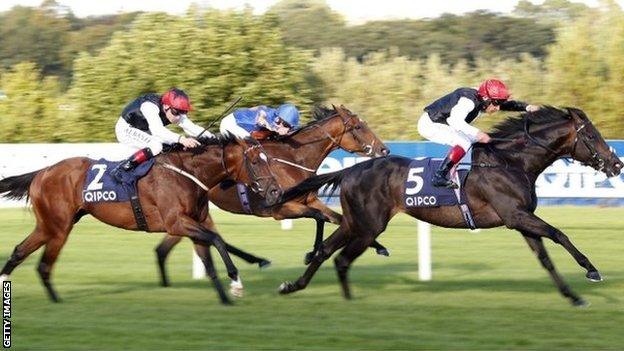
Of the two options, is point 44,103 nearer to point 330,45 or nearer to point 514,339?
point 514,339

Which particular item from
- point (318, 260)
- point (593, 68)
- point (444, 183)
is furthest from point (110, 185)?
point (593, 68)

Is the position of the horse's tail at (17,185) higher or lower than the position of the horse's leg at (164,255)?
higher

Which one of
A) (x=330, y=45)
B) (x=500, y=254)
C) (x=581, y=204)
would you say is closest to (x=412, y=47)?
(x=330, y=45)

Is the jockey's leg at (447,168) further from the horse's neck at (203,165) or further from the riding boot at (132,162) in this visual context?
the riding boot at (132,162)

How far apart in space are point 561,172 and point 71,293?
340 inches

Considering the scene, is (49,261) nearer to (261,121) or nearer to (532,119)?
(261,121)

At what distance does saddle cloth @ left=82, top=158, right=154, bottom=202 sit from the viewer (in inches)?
403

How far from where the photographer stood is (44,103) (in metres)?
29.5

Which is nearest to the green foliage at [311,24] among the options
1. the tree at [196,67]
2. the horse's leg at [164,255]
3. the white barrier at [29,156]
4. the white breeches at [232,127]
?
the tree at [196,67]

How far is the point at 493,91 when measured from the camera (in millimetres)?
9883

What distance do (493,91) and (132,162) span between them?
299 cm

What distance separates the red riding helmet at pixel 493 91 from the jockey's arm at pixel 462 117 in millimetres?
149

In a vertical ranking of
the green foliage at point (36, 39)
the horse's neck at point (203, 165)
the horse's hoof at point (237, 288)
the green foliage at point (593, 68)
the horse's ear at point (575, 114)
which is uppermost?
the horse's ear at point (575, 114)

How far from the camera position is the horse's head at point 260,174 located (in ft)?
33.1
